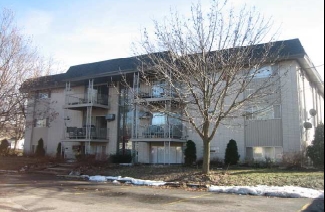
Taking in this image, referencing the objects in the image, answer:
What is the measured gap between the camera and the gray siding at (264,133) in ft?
72.3

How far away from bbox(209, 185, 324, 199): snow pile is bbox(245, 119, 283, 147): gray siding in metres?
8.61

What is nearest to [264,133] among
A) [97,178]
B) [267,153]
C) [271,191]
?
[267,153]

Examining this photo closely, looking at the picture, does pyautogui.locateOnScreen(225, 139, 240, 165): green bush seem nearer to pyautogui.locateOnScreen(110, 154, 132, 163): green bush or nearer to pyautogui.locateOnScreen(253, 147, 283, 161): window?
pyautogui.locateOnScreen(253, 147, 283, 161): window

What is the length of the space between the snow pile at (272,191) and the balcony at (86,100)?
15.8 m

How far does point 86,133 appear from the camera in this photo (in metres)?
27.0

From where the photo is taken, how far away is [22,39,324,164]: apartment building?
2188 cm

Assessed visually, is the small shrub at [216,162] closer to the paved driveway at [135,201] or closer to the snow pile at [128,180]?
the snow pile at [128,180]

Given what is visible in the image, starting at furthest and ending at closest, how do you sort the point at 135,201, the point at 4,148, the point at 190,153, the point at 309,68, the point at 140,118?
1. the point at 4,148
2. the point at 140,118
3. the point at 190,153
4. the point at 309,68
5. the point at 135,201

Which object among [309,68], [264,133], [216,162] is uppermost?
[309,68]

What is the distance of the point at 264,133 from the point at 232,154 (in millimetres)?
2541

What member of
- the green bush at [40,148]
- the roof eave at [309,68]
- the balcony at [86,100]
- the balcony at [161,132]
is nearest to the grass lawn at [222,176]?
the balcony at [161,132]

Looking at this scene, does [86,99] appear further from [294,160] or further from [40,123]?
[294,160]

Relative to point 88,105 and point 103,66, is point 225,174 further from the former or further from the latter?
point 103,66

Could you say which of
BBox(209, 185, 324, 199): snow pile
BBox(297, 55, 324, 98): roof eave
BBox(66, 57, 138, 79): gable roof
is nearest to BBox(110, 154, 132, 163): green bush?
BBox(66, 57, 138, 79): gable roof
